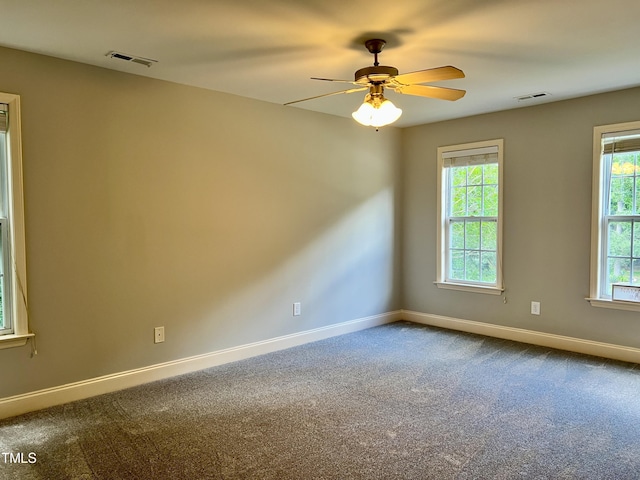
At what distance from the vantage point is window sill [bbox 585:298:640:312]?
3.87 m

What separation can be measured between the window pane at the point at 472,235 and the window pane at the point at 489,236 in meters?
0.06

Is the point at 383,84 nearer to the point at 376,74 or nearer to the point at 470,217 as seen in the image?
the point at 376,74

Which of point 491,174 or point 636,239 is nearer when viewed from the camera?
point 636,239

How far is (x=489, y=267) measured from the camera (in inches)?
192

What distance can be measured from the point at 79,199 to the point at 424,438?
2.76 metres

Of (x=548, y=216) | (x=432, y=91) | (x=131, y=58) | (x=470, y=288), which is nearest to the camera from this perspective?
(x=432, y=91)

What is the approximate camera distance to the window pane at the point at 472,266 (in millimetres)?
4984

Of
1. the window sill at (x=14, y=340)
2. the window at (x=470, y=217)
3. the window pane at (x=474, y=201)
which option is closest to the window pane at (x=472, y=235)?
the window at (x=470, y=217)

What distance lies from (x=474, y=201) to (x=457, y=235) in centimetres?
44

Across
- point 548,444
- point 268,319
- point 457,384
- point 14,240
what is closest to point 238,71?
point 14,240

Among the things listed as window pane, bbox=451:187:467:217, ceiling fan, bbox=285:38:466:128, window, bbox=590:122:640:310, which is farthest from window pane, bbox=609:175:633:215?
ceiling fan, bbox=285:38:466:128

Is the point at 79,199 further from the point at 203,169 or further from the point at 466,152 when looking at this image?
the point at 466,152

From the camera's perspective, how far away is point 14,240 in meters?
2.88

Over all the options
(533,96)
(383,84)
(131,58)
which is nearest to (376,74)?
(383,84)
